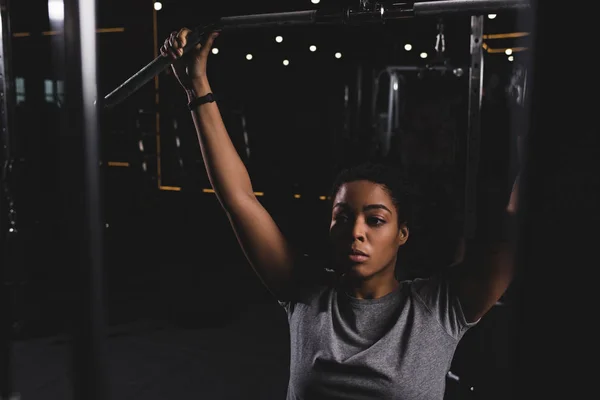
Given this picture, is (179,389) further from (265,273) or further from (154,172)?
(154,172)

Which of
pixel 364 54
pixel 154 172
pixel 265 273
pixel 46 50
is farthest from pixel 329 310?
pixel 46 50

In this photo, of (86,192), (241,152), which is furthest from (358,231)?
(241,152)

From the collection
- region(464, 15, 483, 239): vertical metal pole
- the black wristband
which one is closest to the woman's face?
the black wristband

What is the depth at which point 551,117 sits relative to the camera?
16.8 inches

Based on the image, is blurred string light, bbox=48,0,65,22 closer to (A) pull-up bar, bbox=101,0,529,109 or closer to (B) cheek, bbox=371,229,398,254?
(A) pull-up bar, bbox=101,0,529,109

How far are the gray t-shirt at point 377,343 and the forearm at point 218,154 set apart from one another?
0.31 meters

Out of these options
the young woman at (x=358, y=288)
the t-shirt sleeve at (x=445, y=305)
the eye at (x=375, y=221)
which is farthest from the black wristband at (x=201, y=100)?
the t-shirt sleeve at (x=445, y=305)

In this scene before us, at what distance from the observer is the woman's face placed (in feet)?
4.24

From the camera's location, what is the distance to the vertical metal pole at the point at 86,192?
607 millimetres

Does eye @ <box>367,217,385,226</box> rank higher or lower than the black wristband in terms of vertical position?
lower

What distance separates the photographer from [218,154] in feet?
4.58

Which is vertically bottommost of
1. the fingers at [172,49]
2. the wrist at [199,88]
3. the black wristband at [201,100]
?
the black wristband at [201,100]

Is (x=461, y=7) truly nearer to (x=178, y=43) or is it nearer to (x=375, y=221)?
(x=375, y=221)

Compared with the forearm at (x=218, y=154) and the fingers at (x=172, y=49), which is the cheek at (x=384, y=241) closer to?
the forearm at (x=218, y=154)
